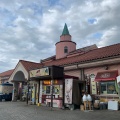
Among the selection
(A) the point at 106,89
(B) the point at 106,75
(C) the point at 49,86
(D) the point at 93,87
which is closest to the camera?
(B) the point at 106,75

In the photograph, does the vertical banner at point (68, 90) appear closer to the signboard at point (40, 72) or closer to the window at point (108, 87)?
the signboard at point (40, 72)

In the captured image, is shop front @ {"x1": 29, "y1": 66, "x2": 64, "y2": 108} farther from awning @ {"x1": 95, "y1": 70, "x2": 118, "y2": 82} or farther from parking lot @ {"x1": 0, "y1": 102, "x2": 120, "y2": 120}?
awning @ {"x1": 95, "y1": 70, "x2": 118, "y2": 82}

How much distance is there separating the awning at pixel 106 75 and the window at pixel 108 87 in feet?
2.17

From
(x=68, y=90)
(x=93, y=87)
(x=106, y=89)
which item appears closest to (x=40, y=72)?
(x=68, y=90)

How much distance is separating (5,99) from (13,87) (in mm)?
2056

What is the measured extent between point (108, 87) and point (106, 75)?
3.78 feet

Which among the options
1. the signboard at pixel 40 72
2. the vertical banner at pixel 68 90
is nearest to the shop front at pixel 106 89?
the vertical banner at pixel 68 90

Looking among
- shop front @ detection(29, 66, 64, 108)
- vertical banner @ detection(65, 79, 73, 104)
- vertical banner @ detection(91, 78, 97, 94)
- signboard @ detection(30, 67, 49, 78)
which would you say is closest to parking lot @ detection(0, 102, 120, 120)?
vertical banner @ detection(65, 79, 73, 104)

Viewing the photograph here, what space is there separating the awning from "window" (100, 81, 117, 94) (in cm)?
66

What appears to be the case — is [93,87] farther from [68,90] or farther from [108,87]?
[68,90]

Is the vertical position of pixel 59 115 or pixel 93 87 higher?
pixel 93 87

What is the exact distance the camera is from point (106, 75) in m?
14.8

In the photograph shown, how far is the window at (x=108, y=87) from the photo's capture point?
47.7 ft

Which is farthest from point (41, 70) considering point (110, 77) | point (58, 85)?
point (110, 77)
